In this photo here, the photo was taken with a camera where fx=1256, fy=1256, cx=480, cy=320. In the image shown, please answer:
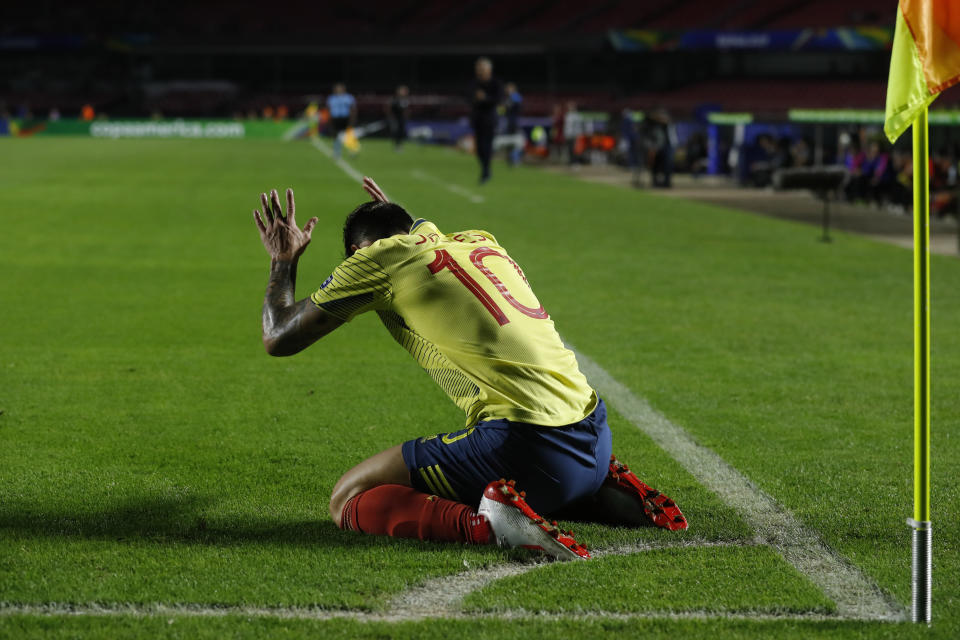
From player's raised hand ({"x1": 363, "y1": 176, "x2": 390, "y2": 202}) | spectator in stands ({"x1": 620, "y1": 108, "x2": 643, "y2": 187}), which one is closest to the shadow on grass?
player's raised hand ({"x1": 363, "y1": 176, "x2": 390, "y2": 202})

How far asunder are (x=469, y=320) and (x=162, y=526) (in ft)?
4.22

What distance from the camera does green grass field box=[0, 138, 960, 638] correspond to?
359 centimetres

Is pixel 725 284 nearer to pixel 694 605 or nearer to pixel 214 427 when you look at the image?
pixel 214 427

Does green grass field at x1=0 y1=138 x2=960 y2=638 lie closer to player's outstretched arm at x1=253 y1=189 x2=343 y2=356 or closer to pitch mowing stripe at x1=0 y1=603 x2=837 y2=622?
pitch mowing stripe at x1=0 y1=603 x2=837 y2=622

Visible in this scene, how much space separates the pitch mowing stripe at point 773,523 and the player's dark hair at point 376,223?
63.7 inches

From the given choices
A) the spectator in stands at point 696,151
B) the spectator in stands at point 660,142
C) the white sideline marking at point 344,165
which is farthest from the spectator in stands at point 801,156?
the white sideline marking at point 344,165

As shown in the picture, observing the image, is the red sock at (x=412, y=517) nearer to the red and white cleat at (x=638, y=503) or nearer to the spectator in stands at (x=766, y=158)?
the red and white cleat at (x=638, y=503)

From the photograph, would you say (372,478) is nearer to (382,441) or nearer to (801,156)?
(382,441)

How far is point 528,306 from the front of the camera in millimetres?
4328

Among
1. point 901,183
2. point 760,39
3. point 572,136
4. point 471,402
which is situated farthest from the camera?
point 760,39

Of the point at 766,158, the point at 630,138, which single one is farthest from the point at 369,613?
the point at 630,138

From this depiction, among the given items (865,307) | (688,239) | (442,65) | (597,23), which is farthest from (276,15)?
(865,307)

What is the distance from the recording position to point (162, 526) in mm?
4336

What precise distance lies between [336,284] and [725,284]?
7604 millimetres
